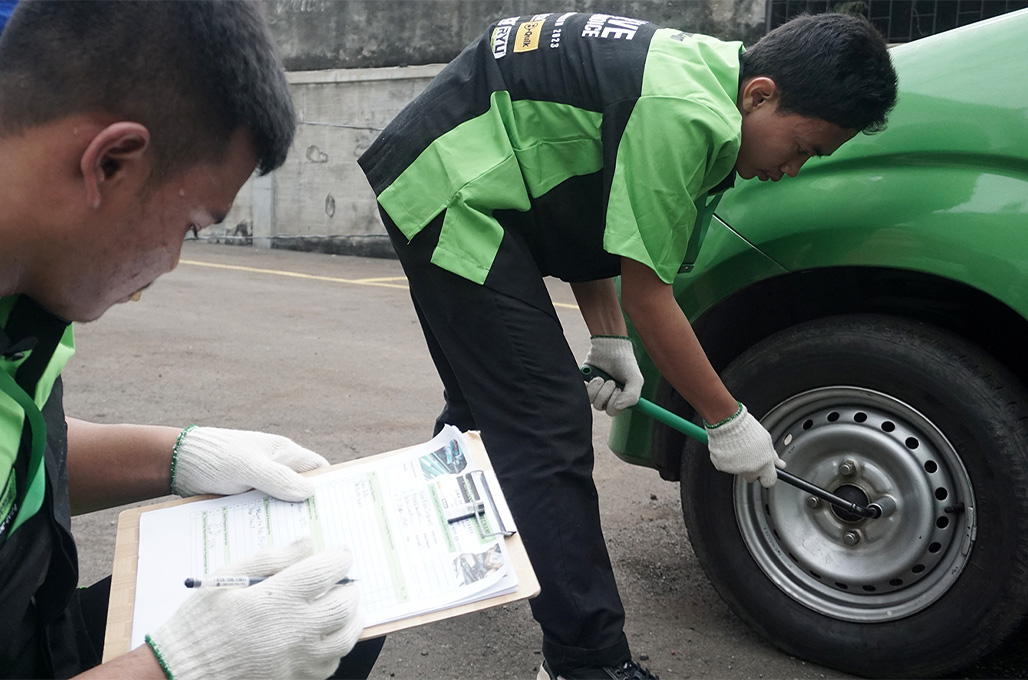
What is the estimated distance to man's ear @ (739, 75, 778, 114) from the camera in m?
1.98

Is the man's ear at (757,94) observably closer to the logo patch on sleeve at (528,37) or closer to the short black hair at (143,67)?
the logo patch on sleeve at (528,37)

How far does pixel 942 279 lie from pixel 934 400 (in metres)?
0.27

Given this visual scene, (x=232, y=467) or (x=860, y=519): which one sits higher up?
(x=232, y=467)

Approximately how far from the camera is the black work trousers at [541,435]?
202 centimetres

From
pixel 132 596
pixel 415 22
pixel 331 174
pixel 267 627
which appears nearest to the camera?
pixel 267 627

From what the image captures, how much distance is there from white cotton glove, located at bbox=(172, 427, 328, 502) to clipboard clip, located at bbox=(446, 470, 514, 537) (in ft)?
Answer: 0.83

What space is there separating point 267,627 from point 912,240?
61.8 inches

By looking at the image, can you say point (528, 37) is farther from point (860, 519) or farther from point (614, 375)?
point (860, 519)

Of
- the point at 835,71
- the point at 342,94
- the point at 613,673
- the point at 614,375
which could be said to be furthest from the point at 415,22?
the point at 613,673

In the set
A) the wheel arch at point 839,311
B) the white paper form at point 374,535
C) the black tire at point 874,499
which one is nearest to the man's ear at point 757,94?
the wheel arch at point 839,311

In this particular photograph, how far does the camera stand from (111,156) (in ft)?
3.32

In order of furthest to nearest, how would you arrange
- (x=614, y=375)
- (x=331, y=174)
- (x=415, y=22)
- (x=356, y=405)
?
(x=331, y=174) < (x=415, y=22) < (x=356, y=405) < (x=614, y=375)

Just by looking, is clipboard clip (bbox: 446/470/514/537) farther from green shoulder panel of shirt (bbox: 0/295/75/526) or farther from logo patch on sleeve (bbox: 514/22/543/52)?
logo patch on sleeve (bbox: 514/22/543/52)

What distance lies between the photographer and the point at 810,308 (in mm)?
2350
